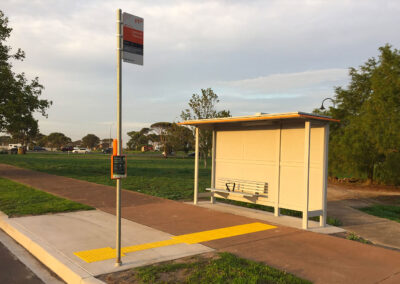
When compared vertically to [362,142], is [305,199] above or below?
below

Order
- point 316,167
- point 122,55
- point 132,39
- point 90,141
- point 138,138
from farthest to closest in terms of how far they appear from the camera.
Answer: point 90,141 < point 138,138 < point 316,167 < point 132,39 < point 122,55

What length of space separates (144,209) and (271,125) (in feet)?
13.4

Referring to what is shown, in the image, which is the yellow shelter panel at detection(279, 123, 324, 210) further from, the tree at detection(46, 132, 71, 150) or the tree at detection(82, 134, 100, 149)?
the tree at detection(82, 134, 100, 149)

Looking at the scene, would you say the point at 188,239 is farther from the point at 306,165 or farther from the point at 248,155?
the point at 248,155

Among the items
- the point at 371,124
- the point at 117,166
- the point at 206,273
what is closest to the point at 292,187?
the point at 206,273

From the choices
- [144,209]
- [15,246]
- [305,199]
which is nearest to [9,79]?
[144,209]

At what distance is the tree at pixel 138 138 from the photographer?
108 meters

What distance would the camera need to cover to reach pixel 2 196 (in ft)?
36.7

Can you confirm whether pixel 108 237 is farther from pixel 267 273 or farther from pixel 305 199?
pixel 305 199

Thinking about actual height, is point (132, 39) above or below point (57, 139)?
above

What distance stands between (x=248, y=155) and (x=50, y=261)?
19.6 ft

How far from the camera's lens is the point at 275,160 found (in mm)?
9039

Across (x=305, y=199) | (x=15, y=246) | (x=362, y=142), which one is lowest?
(x=15, y=246)

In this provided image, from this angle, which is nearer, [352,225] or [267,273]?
[267,273]
